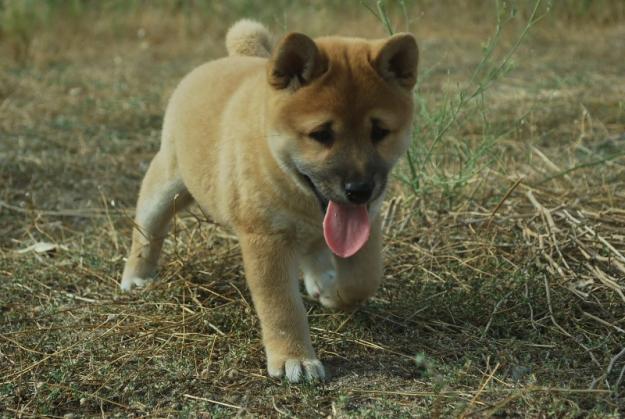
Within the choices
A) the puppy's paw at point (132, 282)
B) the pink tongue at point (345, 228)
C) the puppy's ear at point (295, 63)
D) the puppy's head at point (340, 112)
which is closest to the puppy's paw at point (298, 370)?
the pink tongue at point (345, 228)

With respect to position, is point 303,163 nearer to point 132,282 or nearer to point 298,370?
point 298,370

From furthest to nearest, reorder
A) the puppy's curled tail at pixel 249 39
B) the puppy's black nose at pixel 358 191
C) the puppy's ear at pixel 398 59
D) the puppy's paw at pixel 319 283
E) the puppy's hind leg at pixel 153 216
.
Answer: the puppy's curled tail at pixel 249 39 < the puppy's hind leg at pixel 153 216 < the puppy's paw at pixel 319 283 < the puppy's ear at pixel 398 59 < the puppy's black nose at pixel 358 191

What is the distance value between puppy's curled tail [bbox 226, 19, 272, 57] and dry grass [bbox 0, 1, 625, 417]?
848mm

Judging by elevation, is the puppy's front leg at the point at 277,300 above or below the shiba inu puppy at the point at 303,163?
below

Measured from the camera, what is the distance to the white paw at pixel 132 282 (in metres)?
4.58

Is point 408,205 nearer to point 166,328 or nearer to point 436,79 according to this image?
point 166,328

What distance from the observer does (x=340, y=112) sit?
11.0 feet

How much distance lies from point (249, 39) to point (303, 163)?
5.20 feet

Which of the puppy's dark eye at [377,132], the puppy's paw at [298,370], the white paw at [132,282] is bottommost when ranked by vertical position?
the white paw at [132,282]

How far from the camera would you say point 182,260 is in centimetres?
461

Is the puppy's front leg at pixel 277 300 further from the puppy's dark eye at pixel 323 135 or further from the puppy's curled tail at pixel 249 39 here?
the puppy's curled tail at pixel 249 39

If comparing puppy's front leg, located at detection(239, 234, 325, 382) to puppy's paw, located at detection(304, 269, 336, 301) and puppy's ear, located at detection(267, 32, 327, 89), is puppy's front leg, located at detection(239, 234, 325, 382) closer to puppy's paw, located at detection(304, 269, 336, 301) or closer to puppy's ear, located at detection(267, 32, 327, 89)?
puppy's paw, located at detection(304, 269, 336, 301)

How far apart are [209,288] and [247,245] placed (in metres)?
0.85

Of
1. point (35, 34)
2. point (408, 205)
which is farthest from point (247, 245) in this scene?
point (35, 34)
